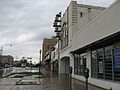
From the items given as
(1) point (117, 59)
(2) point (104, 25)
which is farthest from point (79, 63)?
(1) point (117, 59)

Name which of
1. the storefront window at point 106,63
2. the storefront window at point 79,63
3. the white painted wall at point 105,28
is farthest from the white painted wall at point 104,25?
the storefront window at point 79,63

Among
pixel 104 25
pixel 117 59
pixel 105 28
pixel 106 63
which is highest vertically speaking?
pixel 104 25

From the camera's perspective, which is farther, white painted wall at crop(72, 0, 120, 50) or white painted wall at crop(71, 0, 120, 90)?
white painted wall at crop(72, 0, 120, 50)

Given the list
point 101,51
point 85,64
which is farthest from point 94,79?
point 85,64

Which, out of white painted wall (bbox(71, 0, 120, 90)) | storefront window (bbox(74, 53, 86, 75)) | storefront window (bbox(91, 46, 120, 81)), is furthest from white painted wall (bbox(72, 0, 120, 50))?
storefront window (bbox(74, 53, 86, 75))

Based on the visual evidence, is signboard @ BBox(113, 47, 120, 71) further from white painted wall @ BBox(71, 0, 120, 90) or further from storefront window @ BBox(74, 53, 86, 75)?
storefront window @ BBox(74, 53, 86, 75)

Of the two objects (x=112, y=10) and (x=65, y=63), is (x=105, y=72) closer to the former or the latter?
(x=112, y=10)

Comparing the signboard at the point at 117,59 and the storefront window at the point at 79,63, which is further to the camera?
the storefront window at the point at 79,63

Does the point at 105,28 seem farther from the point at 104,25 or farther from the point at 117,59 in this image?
the point at 117,59

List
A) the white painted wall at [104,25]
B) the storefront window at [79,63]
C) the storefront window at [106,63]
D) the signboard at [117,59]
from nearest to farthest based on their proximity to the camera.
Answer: the signboard at [117,59] < the white painted wall at [104,25] < the storefront window at [106,63] < the storefront window at [79,63]

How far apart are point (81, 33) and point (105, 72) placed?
939cm

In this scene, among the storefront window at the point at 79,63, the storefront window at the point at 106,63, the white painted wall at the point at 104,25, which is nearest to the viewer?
the white painted wall at the point at 104,25

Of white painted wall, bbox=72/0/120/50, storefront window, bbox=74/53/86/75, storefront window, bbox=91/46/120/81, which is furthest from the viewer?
storefront window, bbox=74/53/86/75

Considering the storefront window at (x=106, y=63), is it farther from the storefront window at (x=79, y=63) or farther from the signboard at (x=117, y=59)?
the storefront window at (x=79, y=63)
